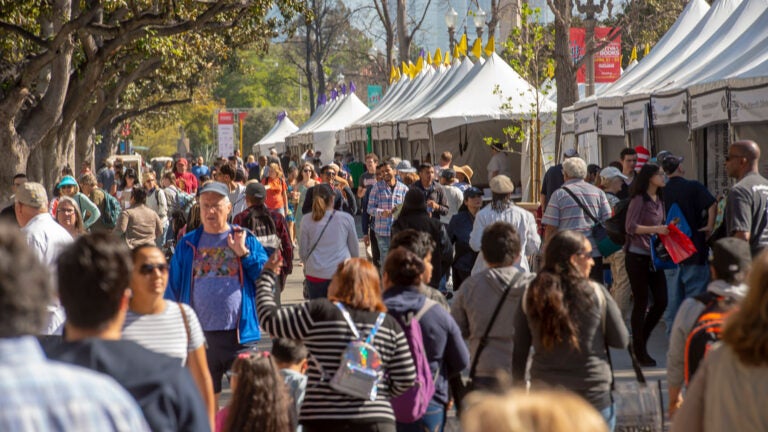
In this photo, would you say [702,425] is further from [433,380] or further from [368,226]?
[368,226]

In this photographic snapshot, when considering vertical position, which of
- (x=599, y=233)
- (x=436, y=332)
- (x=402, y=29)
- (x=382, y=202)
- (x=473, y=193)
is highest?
(x=402, y=29)

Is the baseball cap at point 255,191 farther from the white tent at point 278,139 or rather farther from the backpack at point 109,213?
the white tent at point 278,139

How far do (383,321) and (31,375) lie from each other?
107 inches

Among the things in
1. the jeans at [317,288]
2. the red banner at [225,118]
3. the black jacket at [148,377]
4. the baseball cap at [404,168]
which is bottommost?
the jeans at [317,288]

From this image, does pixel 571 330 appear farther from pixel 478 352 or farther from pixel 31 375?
pixel 31 375

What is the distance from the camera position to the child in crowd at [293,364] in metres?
5.45

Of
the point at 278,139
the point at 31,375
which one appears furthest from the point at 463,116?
the point at 278,139

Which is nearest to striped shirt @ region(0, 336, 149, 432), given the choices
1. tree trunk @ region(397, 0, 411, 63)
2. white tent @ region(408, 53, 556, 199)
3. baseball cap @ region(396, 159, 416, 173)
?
baseball cap @ region(396, 159, 416, 173)

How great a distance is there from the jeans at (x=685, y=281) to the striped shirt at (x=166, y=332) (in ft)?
19.1

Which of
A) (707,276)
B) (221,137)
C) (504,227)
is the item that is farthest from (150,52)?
(221,137)

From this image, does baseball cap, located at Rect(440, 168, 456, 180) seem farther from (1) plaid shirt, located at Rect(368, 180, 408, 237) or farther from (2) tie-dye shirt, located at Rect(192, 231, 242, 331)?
(2) tie-dye shirt, located at Rect(192, 231, 242, 331)

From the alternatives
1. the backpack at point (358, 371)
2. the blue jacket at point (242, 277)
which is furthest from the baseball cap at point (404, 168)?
the backpack at point (358, 371)

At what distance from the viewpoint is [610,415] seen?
17.7 ft

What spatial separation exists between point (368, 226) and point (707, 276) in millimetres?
5983
